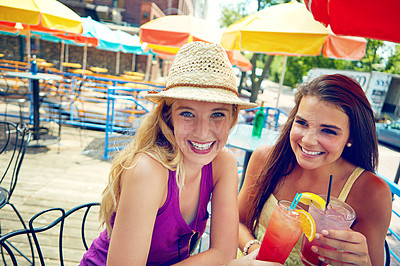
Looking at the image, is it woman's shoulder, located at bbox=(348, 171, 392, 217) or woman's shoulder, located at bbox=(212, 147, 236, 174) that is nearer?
woman's shoulder, located at bbox=(348, 171, 392, 217)

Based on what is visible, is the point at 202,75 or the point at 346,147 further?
the point at 346,147

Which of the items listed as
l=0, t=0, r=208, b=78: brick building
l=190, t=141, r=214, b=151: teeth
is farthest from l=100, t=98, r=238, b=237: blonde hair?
l=0, t=0, r=208, b=78: brick building

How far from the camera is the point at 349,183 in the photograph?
4.88ft

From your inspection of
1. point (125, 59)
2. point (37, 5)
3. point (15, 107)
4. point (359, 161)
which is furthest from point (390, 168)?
point (125, 59)

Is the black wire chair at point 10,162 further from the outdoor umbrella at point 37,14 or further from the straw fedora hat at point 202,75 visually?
the outdoor umbrella at point 37,14

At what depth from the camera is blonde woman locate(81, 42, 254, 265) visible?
3.78 feet

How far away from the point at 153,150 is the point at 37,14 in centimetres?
480

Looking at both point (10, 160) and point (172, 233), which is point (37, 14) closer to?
point (10, 160)

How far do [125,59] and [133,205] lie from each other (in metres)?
20.5

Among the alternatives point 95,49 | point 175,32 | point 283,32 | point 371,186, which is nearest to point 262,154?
point 371,186

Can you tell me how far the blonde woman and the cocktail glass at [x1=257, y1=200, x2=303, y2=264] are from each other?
0.93 ft

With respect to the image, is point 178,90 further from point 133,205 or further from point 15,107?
point 15,107

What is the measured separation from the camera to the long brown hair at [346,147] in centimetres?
143

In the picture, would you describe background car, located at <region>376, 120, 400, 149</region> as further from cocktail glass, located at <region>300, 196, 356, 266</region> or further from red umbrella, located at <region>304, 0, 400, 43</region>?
cocktail glass, located at <region>300, 196, 356, 266</region>
